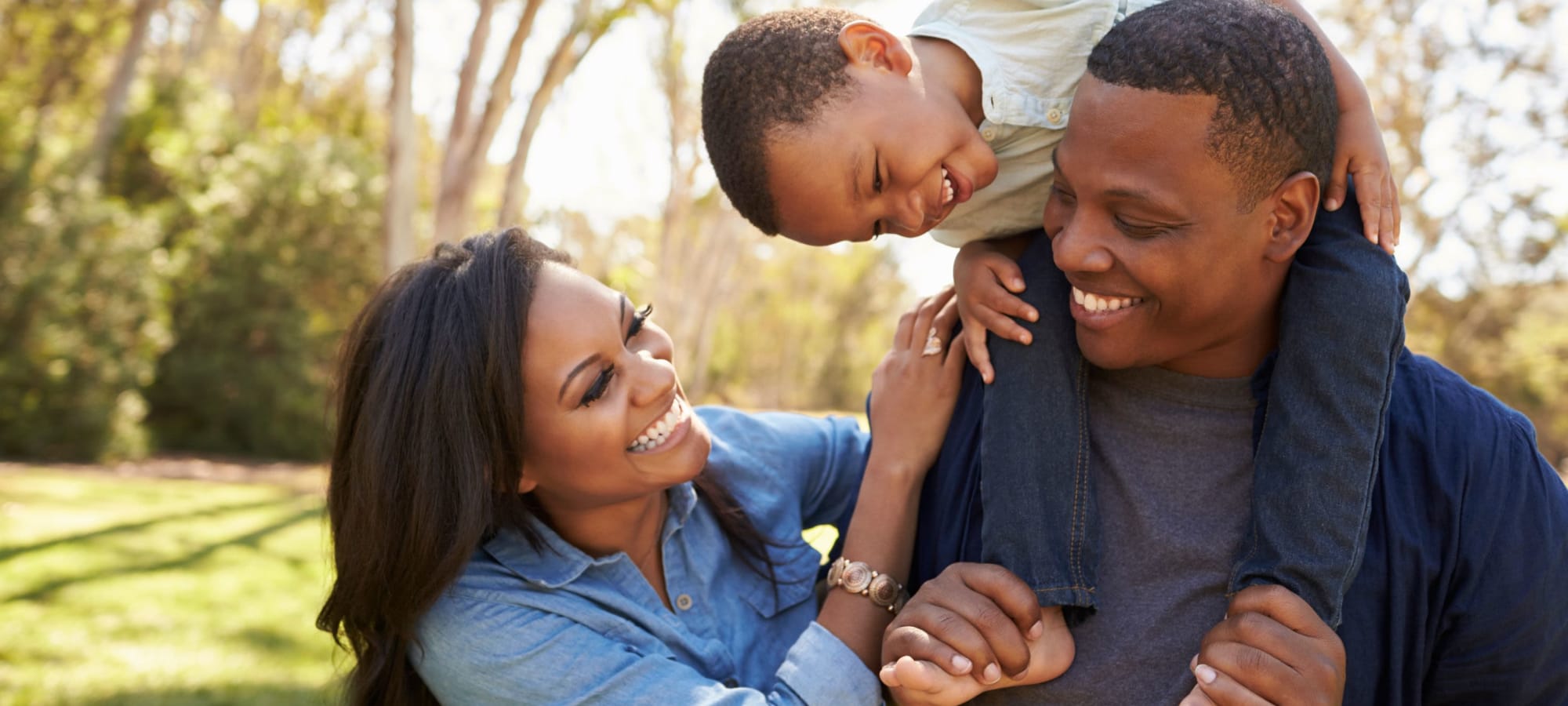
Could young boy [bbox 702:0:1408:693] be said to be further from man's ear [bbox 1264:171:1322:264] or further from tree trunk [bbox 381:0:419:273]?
tree trunk [bbox 381:0:419:273]

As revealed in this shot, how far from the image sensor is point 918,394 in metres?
2.77

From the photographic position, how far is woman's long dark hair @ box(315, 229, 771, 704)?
2525 mm

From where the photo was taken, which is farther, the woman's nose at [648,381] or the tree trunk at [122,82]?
the tree trunk at [122,82]

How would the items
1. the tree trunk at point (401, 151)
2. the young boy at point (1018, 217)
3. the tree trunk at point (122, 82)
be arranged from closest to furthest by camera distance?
the young boy at point (1018, 217) → the tree trunk at point (401, 151) → the tree trunk at point (122, 82)

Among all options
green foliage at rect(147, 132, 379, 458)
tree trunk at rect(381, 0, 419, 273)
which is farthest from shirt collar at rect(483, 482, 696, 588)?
green foliage at rect(147, 132, 379, 458)

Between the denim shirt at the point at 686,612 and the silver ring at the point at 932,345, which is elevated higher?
the silver ring at the point at 932,345

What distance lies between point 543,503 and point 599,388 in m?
0.44

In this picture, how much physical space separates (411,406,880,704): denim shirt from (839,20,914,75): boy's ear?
997mm

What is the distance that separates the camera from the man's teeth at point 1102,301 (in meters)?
2.25

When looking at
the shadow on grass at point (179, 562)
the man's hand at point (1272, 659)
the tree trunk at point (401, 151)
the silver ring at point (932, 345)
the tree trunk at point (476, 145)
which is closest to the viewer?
the man's hand at point (1272, 659)

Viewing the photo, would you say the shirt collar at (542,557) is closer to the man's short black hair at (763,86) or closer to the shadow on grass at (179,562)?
the man's short black hair at (763,86)

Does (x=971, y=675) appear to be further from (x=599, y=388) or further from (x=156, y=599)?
(x=156, y=599)

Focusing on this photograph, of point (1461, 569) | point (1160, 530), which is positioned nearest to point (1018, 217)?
point (1160, 530)

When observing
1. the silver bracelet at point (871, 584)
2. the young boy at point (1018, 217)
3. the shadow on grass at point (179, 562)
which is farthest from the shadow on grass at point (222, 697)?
the young boy at point (1018, 217)
